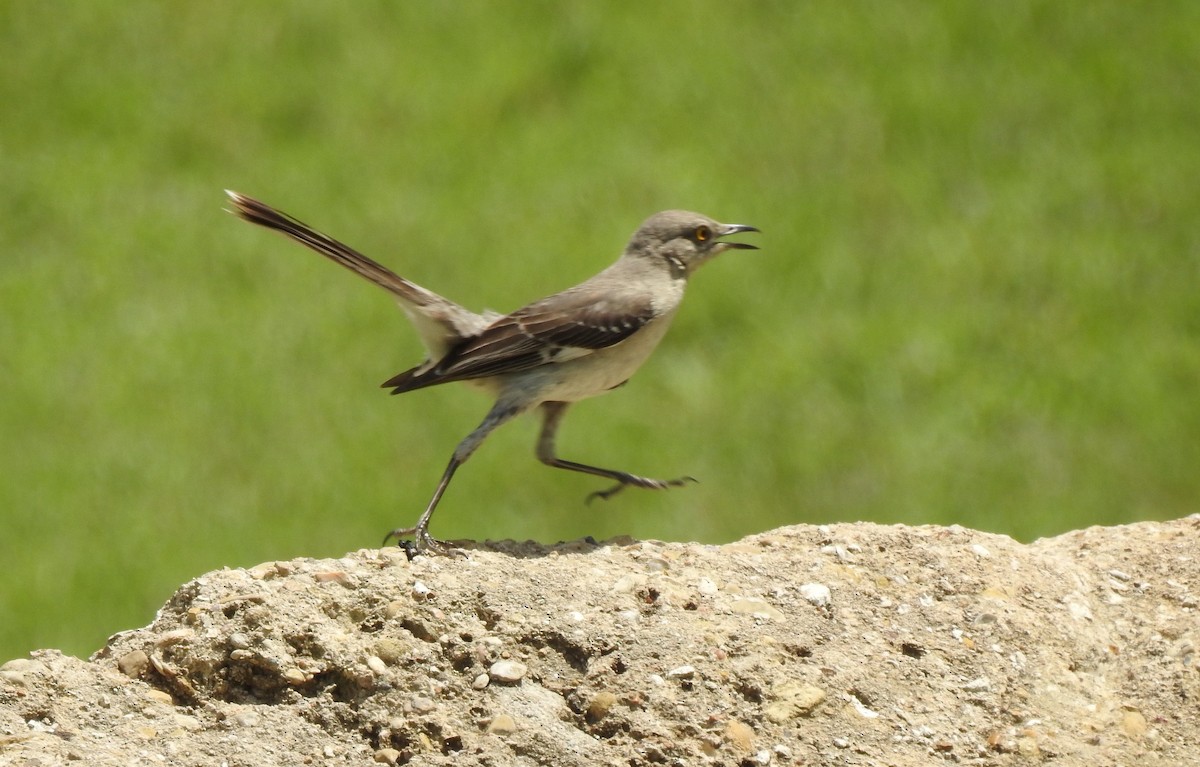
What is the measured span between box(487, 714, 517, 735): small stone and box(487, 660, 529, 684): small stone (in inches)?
6.2

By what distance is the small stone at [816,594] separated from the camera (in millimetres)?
5148

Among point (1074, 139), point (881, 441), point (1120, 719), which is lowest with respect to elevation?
point (1120, 719)

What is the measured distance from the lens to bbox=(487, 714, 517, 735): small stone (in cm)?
446

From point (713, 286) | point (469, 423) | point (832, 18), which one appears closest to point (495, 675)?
point (469, 423)

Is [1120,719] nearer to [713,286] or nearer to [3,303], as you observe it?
[713,286]

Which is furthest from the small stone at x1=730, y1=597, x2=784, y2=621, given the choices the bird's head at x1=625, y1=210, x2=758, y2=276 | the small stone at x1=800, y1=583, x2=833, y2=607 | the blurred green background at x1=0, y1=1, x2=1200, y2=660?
the blurred green background at x1=0, y1=1, x2=1200, y2=660

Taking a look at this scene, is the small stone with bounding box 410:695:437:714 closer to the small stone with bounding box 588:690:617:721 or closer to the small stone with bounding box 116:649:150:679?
the small stone with bounding box 588:690:617:721

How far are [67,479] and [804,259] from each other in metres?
5.81

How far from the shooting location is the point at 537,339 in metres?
6.11

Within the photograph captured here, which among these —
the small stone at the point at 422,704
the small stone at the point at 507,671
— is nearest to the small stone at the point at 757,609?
the small stone at the point at 507,671

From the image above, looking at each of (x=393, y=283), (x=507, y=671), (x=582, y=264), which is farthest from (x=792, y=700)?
(x=582, y=264)

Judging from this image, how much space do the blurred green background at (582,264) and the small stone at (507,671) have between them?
549cm

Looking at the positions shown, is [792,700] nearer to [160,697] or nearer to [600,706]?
[600,706]

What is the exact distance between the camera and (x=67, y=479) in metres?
10.9
